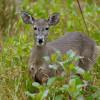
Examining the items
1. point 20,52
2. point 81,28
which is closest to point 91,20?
point 81,28

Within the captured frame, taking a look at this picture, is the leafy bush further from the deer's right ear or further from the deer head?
the deer's right ear

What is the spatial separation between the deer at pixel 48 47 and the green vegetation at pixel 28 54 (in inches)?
6.6

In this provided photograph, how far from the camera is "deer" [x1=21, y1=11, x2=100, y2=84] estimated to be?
25.7 ft

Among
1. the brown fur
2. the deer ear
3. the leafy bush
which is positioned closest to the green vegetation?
the leafy bush

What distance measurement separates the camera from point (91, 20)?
10.5 m

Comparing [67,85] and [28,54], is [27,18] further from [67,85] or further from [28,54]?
[67,85]

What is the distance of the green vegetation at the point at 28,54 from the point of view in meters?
6.84

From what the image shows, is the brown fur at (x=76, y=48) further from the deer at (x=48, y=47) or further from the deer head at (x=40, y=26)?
the deer head at (x=40, y=26)

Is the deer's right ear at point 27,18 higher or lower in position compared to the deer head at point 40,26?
higher

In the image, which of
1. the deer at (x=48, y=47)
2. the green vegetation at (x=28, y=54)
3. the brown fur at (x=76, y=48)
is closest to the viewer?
the green vegetation at (x=28, y=54)

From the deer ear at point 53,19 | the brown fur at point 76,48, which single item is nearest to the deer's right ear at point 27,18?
the deer ear at point 53,19

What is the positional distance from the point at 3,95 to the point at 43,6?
301 centimetres

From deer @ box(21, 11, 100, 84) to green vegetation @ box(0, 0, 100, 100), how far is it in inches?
6.6

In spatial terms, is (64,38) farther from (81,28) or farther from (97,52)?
(81,28)
